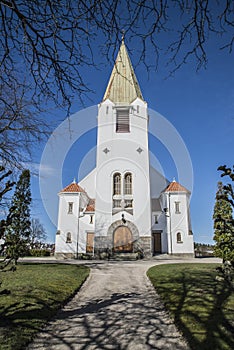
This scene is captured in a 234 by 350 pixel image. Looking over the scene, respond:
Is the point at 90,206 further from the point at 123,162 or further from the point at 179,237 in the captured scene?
the point at 179,237

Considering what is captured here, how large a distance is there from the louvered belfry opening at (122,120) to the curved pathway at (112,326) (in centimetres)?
2104

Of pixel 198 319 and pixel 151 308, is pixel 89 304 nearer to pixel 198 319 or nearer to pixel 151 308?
pixel 151 308

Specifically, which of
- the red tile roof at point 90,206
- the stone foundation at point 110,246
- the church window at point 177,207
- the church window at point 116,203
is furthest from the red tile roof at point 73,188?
the church window at point 177,207

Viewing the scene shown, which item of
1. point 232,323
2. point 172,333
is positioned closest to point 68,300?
point 172,333

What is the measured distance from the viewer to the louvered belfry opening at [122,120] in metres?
26.6

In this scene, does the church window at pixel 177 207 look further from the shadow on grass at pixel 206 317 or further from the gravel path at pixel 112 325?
the gravel path at pixel 112 325

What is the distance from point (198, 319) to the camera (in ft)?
15.4

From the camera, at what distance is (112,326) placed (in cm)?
462

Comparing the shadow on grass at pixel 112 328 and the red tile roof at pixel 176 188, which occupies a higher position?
the red tile roof at pixel 176 188

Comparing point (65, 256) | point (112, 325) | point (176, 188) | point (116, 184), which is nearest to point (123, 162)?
point (116, 184)

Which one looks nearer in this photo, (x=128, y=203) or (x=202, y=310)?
(x=202, y=310)

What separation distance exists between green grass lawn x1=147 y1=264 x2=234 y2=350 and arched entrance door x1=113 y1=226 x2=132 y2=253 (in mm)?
13588

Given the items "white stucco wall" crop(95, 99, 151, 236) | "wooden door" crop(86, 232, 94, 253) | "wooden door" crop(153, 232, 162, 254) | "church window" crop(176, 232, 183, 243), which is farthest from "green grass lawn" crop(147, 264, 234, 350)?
"wooden door" crop(86, 232, 94, 253)

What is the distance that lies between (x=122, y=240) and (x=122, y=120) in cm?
1305
